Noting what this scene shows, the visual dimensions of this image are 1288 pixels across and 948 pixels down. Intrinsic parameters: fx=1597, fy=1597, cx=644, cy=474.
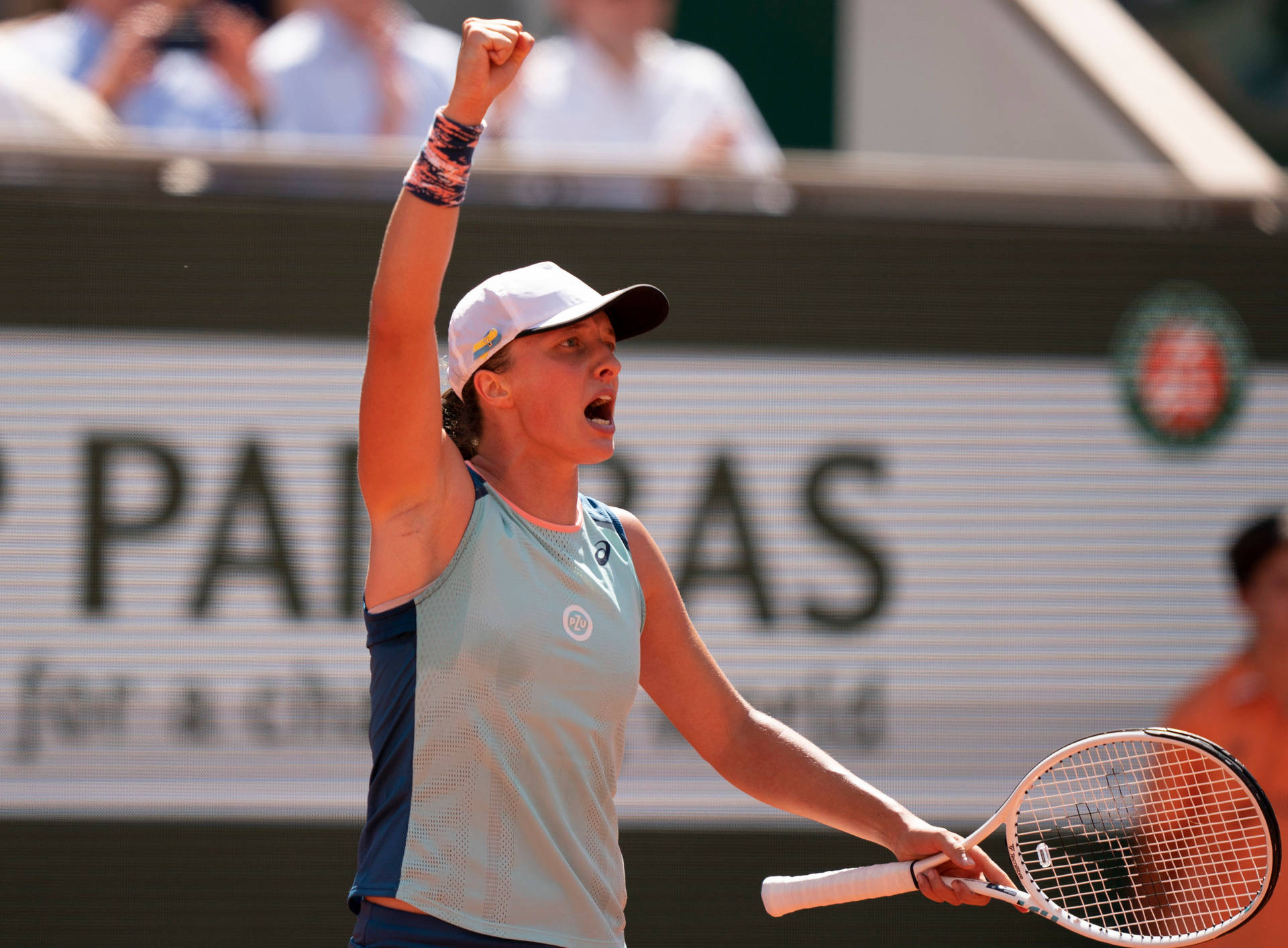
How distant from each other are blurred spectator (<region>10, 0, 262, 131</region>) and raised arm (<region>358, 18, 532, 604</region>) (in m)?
3.20

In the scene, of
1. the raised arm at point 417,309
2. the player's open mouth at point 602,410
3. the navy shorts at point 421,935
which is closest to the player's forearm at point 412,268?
the raised arm at point 417,309

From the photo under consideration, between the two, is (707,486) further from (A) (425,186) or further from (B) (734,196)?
(A) (425,186)

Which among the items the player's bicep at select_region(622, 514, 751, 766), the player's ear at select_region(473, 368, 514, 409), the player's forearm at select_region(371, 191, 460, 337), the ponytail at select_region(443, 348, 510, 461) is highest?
the player's forearm at select_region(371, 191, 460, 337)

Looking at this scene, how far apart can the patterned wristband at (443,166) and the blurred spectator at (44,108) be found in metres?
2.83

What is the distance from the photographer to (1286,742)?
14.3 feet

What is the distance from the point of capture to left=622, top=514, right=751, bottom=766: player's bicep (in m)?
2.60

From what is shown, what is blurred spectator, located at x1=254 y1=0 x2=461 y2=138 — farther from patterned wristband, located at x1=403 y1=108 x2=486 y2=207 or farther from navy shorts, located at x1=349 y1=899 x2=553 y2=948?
navy shorts, located at x1=349 y1=899 x2=553 y2=948

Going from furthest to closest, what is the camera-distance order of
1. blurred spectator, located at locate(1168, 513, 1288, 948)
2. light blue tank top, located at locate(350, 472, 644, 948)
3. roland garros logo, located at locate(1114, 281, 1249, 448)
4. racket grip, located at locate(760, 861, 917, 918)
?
roland garros logo, located at locate(1114, 281, 1249, 448) → blurred spectator, located at locate(1168, 513, 1288, 948) → racket grip, located at locate(760, 861, 917, 918) → light blue tank top, located at locate(350, 472, 644, 948)

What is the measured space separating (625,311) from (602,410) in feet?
0.54

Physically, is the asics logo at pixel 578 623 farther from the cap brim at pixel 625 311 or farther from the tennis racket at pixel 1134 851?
the tennis racket at pixel 1134 851

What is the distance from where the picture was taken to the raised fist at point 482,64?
7.09 ft

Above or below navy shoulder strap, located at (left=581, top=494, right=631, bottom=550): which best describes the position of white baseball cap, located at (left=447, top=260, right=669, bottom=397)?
above

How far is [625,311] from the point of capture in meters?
2.59

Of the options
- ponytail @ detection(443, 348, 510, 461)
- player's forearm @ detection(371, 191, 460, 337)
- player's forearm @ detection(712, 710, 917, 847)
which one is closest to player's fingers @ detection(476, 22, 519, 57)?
player's forearm @ detection(371, 191, 460, 337)
